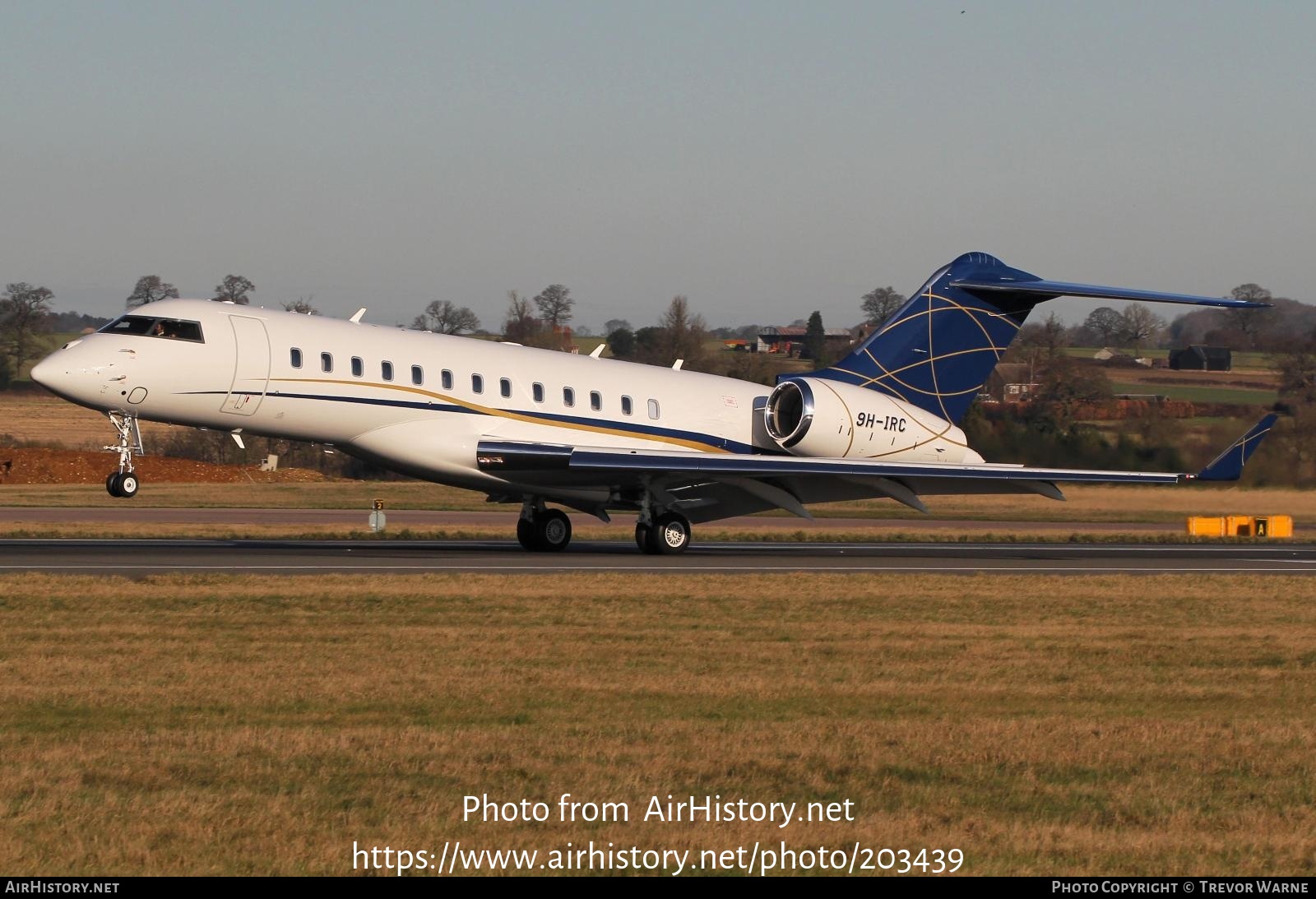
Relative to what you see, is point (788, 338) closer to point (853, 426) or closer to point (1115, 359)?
point (1115, 359)

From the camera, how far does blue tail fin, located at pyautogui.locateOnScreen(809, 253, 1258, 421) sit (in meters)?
30.4

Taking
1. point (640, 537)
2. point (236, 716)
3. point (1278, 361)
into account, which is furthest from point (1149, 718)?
point (1278, 361)

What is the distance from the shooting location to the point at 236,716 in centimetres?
1100

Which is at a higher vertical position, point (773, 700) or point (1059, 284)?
point (1059, 284)

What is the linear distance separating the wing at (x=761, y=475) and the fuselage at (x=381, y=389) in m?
0.50

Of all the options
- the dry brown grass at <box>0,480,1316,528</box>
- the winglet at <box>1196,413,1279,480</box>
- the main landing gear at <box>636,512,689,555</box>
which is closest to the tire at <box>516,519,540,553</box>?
the main landing gear at <box>636,512,689,555</box>

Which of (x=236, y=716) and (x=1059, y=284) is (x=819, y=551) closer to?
(x=1059, y=284)

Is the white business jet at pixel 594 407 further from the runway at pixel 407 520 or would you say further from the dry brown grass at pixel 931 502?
the dry brown grass at pixel 931 502

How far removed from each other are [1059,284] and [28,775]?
2392cm

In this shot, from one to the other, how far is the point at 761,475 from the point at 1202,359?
6479 cm

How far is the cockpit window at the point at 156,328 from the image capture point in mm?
23672

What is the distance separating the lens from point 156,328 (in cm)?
2378

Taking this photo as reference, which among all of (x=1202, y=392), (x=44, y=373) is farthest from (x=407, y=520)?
(x=1202, y=392)

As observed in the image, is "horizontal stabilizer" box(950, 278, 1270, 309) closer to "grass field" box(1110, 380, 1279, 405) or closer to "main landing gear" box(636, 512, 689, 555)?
"main landing gear" box(636, 512, 689, 555)
